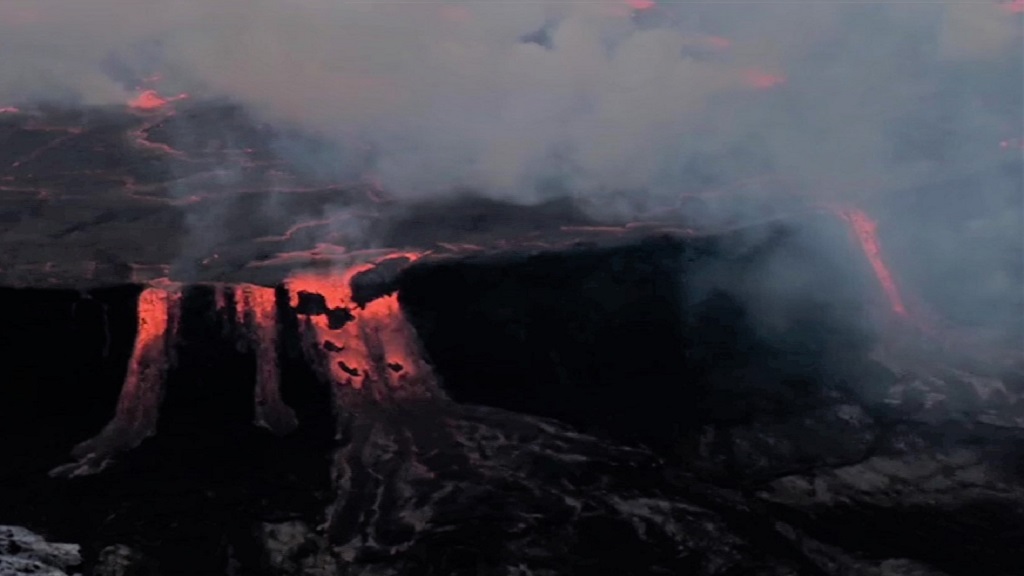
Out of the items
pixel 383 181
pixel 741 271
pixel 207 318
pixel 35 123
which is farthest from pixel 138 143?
pixel 741 271

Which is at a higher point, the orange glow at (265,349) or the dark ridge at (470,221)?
the dark ridge at (470,221)

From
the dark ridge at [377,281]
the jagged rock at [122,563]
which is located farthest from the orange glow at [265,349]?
the jagged rock at [122,563]

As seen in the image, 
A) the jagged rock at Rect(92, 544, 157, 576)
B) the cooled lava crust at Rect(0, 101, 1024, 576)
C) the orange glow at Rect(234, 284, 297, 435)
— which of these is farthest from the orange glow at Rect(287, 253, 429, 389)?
the jagged rock at Rect(92, 544, 157, 576)

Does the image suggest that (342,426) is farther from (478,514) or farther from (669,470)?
(669,470)

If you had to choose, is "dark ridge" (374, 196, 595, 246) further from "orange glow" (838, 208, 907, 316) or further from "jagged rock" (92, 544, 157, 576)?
"jagged rock" (92, 544, 157, 576)

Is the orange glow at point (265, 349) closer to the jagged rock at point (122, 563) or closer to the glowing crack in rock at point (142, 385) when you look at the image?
the glowing crack in rock at point (142, 385)

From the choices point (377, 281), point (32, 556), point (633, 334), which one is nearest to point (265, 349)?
point (377, 281)
